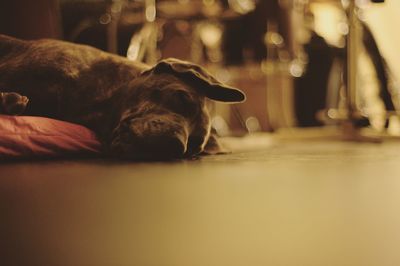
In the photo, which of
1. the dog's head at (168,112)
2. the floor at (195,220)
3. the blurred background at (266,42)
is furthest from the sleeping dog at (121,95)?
the blurred background at (266,42)

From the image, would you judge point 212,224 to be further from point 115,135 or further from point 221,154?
point 221,154

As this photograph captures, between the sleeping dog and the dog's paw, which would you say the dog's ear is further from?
the dog's paw

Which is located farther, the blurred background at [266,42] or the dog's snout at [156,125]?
the blurred background at [266,42]

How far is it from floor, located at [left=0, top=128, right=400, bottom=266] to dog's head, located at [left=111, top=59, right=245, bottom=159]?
25 centimetres

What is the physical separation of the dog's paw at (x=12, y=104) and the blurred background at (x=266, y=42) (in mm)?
782

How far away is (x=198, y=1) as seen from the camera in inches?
128

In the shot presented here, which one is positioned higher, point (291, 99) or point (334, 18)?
point (334, 18)

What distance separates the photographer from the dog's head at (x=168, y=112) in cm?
125

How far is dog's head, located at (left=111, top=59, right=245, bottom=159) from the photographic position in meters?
1.25

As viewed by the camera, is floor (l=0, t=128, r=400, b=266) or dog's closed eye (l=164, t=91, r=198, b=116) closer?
floor (l=0, t=128, r=400, b=266)

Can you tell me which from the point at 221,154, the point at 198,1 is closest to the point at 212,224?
the point at 221,154

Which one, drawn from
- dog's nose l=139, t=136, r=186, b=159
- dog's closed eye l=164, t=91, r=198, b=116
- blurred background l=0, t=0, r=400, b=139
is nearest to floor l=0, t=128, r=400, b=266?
dog's nose l=139, t=136, r=186, b=159

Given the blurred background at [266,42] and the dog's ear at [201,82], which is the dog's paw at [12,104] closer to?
the dog's ear at [201,82]

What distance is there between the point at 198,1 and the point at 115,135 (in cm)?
211
